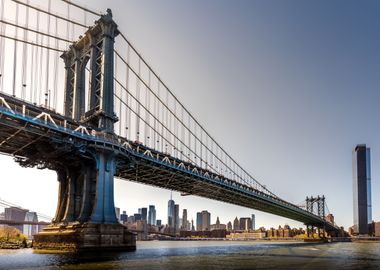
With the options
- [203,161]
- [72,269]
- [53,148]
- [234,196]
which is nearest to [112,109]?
[53,148]

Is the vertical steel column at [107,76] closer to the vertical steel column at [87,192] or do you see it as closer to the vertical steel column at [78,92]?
the vertical steel column at [87,192]

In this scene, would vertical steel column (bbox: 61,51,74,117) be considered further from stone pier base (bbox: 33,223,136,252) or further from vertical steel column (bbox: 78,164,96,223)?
stone pier base (bbox: 33,223,136,252)

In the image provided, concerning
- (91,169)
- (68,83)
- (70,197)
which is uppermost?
(68,83)

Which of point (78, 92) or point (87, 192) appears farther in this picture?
point (78, 92)

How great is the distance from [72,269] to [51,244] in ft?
84.1

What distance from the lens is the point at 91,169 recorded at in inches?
2299

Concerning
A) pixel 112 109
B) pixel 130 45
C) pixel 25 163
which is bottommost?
pixel 25 163

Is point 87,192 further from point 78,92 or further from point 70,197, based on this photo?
point 78,92

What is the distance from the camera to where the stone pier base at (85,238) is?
5028 centimetres

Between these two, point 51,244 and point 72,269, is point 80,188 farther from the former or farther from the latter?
point 72,269

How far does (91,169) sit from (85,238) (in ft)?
38.0

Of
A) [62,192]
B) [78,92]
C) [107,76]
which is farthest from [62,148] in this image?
[78,92]

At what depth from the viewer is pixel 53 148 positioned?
53.3 m

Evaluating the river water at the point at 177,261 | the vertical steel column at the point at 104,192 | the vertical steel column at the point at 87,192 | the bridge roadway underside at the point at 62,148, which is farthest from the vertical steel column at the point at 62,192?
the vertical steel column at the point at 104,192
